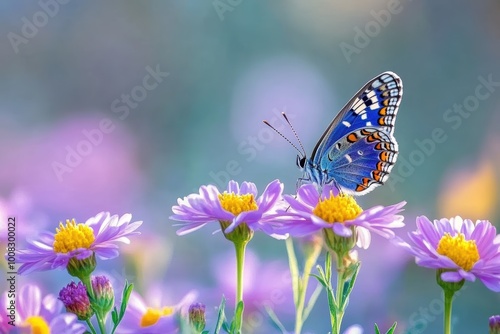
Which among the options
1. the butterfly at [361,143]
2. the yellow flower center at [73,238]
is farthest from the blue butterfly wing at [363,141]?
the yellow flower center at [73,238]

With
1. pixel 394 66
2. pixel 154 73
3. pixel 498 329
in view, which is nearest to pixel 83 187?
pixel 154 73

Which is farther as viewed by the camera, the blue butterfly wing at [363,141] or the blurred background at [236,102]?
the blurred background at [236,102]

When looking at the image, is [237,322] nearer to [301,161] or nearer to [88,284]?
[88,284]

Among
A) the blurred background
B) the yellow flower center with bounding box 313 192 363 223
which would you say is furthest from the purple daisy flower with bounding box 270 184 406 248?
the blurred background

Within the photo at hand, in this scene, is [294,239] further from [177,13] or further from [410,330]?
[177,13]

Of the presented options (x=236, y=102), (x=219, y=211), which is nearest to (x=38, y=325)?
(x=219, y=211)

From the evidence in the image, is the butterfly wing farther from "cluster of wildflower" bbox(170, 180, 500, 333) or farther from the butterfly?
"cluster of wildflower" bbox(170, 180, 500, 333)

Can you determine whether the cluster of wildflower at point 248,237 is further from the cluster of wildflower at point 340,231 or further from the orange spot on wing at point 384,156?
the orange spot on wing at point 384,156
